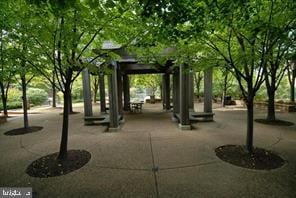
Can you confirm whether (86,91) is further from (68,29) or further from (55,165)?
(68,29)

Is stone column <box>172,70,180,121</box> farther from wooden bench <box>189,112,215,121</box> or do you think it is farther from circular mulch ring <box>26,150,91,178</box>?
circular mulch ring <box>26,150,91,178</box>

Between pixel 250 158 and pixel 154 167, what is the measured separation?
Answer: 230 centimetres

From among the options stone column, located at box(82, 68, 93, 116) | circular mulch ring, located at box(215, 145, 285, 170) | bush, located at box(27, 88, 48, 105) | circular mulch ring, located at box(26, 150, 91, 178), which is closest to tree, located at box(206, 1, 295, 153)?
circular mulch ring, located at box(215, 145, 285, 170)

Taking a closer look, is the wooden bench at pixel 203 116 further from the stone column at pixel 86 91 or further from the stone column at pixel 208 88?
the stone column at pixel 86 91

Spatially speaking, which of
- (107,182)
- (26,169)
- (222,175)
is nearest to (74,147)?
(26,169)

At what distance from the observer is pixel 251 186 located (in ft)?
11.1

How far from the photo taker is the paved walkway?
3342 mm

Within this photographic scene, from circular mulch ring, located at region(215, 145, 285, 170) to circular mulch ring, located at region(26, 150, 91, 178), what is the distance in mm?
3434

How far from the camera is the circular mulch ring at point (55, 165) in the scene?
13.5 ft

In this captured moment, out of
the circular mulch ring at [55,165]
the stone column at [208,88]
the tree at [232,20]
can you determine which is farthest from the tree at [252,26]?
the circular mulch ring at [55,165]

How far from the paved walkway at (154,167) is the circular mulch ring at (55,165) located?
0.16 m

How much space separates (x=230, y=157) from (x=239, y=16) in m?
3.18

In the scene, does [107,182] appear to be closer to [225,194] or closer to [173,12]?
[225,194]

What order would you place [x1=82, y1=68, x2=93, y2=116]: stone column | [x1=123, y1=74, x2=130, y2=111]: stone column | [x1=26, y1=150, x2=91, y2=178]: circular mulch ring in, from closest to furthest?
1. [x1=26, y1=150, x2=91, y2=178]: circular mulch ring
2. [x1=82, y1=68, x2=93, y2=116]: stone column
3. [x1=123, y1=74, x2=130, y2=111]: stone column
